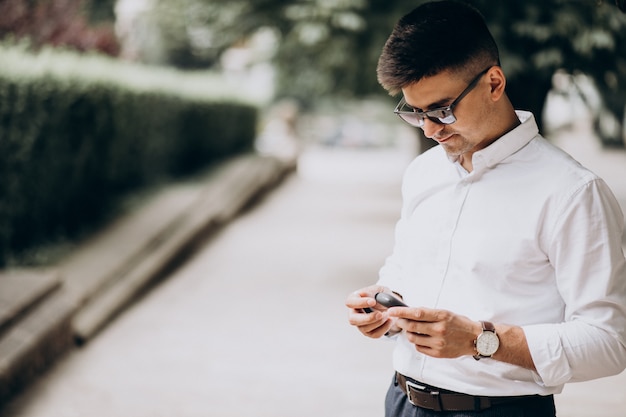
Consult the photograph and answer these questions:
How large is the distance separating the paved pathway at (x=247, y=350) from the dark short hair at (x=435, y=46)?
361 centimetres

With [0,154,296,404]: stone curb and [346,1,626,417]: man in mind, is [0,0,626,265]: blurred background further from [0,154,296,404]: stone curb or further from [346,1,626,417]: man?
Result: [346,1,626,417]: man

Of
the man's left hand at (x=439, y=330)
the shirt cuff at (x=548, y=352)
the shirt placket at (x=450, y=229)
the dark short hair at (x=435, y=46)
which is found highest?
the dark short hair at (x=435, y=46)

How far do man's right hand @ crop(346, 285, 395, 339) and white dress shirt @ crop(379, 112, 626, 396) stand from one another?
0.30ft

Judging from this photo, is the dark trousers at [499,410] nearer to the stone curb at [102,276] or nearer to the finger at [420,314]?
the finger at [420,314]

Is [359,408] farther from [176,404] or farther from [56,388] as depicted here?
[56,388]

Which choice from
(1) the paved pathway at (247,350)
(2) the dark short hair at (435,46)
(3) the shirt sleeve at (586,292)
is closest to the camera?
(3) the shirt sleeve at (586,292)

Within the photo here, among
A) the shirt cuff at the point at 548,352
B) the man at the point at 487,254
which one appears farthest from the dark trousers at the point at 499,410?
the shirt cuff at the point at 548,352

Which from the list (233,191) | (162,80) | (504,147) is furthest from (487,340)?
(233,191)

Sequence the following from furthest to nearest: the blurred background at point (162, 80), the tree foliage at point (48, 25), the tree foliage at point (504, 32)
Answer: the tree foliage at point (48, 25) < the blurred background at point (162, 80) < the tree foliage at point (504, 32)

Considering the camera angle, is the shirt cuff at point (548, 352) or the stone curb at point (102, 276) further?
the stone curb at point (102, 276)

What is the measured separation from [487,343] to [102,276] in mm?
6764

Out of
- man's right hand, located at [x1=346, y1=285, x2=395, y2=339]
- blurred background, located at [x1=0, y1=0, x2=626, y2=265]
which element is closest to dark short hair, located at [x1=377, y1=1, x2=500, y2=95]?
man's right hand, located at [x1=346, y1=285, x2=395, y2=339]

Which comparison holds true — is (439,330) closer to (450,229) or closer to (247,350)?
(450,229)

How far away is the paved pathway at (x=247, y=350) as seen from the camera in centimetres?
557
